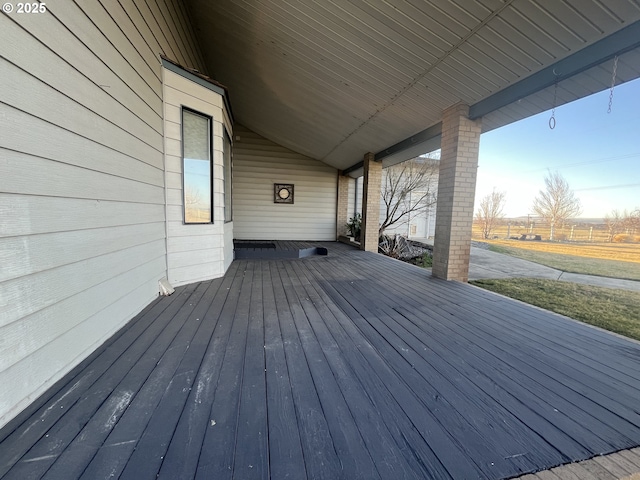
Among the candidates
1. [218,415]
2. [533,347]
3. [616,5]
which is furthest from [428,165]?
[218,415]

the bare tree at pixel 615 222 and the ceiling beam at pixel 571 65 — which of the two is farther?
the bare tree at pixel 615 222

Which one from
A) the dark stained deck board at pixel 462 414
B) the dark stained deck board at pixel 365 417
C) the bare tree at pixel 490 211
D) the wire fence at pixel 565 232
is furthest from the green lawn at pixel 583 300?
the bare tree at pixel 490 211

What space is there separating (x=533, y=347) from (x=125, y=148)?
376cm

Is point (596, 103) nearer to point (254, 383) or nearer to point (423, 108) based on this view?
point (423, 108)

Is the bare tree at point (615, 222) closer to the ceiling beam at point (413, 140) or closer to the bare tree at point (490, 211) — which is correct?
the ceiling beam at point (413, 140)

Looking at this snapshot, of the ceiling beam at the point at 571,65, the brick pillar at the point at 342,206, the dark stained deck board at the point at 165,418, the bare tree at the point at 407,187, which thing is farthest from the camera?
the bare tree at the point at 407,187

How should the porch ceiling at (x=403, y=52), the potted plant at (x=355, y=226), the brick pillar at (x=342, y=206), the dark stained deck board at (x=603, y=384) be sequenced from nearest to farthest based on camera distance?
the dark stained deck board at (x=603, y=384) < the porch ceiling at (x=403, y=52) < the potted plant at (x=355, y=226) < the brick pillar at (x=342, y=206)

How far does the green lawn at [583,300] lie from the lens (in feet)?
9.48

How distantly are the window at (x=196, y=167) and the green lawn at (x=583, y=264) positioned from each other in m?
7.14

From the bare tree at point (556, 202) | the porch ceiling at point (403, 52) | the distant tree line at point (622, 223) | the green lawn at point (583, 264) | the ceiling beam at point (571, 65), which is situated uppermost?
the porch ceiling at point (403, 52)

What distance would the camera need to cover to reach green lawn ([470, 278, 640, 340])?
2889 mm

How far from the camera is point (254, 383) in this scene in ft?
5.00

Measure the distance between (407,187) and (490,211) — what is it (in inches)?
112

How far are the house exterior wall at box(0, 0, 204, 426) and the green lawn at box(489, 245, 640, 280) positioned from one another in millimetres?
7449
